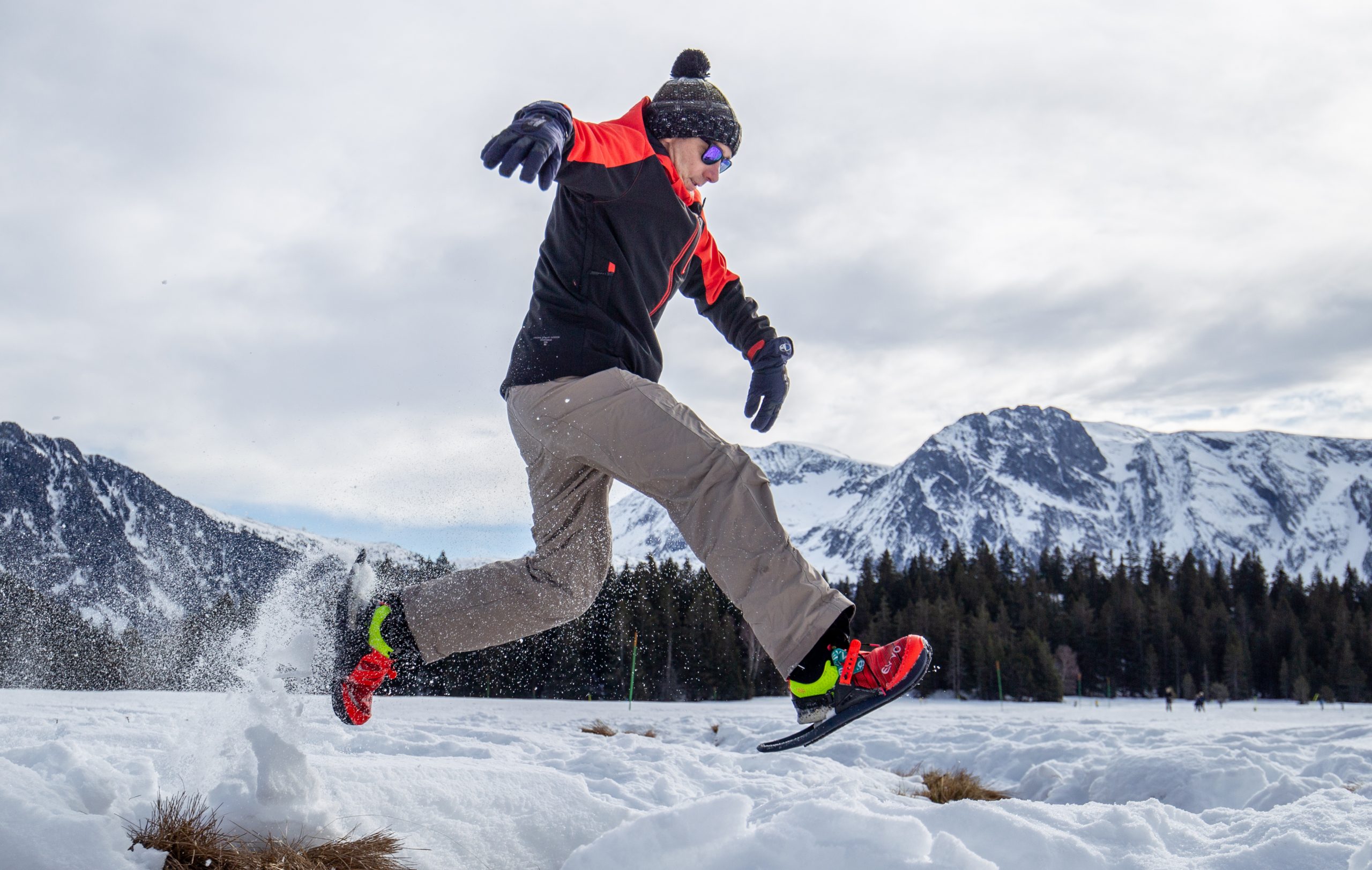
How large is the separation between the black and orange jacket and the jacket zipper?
0.04 meters

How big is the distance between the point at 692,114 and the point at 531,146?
707mm

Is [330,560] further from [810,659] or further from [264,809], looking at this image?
[810,659]

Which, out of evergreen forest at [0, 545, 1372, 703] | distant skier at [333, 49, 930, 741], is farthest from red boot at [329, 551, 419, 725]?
evergreen forest at [0, 545, 1372, 703]

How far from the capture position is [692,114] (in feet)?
8.50

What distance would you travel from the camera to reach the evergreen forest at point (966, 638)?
101 feet

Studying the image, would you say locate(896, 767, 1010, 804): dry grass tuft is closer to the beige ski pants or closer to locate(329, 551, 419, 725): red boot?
the beige ski pants

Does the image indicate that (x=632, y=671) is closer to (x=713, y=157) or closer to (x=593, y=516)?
(x=593, y=516)

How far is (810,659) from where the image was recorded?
Result: 221 centimetres

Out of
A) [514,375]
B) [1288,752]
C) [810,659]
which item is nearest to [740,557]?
[810,659]

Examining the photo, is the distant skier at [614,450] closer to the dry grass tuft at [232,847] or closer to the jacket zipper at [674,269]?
the jacket zipper at [674,269]

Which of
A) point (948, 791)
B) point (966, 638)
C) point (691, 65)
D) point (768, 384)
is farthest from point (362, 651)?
point (966, 638)

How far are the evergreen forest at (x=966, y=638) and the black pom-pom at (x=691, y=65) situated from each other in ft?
55.1

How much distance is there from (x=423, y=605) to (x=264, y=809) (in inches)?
28.0

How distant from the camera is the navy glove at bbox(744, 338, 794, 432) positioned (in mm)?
3184
